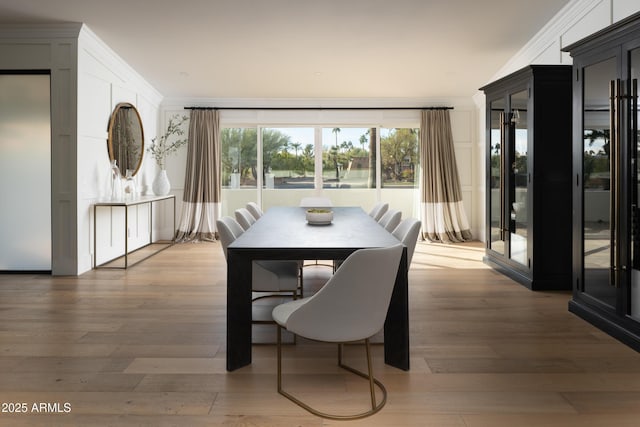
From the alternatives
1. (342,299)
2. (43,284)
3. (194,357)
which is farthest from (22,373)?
(43,284)

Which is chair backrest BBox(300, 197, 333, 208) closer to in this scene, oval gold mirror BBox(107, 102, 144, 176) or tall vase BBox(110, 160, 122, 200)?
tall vase BBox(110, 160, 122, 200)

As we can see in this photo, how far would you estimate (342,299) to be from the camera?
6.95 ft

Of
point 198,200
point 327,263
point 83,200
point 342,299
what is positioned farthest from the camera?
point 198,200

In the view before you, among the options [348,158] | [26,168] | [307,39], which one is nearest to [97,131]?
[26,168]

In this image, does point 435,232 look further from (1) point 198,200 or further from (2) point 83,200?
(2) point 83,200

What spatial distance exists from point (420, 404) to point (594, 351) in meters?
1.38

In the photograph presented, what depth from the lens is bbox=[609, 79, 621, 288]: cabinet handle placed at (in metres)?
3.18

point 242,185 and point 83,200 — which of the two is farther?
point 242,185

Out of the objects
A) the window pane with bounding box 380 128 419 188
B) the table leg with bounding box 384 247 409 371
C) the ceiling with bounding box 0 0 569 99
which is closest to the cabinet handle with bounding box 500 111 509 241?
the ceiling with bounding box 0 0 569 99

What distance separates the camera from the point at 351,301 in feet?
7.00

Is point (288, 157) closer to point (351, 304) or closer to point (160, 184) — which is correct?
point (160, 184)

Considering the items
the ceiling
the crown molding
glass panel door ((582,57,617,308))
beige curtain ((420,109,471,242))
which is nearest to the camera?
glass panel door ((582,57,617,308))

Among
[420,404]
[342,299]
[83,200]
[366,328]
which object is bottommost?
[420,404]

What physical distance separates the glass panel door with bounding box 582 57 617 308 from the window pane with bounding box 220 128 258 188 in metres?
5.99
